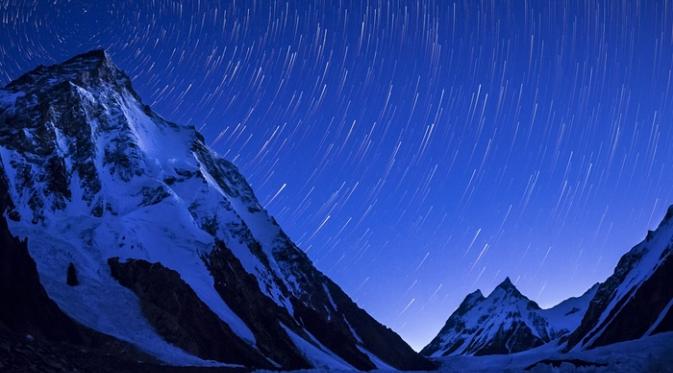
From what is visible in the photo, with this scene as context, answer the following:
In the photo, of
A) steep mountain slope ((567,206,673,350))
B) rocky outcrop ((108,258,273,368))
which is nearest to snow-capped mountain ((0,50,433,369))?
rocky outcrop ((108,258,273,368))

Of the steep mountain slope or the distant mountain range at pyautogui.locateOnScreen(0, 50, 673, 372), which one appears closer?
the distant mountain range at pyautogui.locateOnScreen(0, 50, 673, 372)

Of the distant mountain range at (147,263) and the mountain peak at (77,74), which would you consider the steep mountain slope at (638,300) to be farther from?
the mountain peak at (77,74)

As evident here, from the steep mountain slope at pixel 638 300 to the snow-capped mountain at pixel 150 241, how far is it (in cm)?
4743

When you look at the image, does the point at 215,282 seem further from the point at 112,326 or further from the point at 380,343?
the point at 380,343

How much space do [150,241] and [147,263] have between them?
11.2 meters

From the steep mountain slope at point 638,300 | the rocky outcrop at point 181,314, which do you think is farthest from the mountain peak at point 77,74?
the steep mountain slope at point 638,300

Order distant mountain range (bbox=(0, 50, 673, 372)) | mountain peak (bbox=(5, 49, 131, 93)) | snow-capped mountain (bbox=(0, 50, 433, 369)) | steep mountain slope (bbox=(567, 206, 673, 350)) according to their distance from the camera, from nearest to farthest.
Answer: distant mountain range (bbox=(0, 50, 673, 372)) → snow-capped mountain (bbox=(0, 50, 433, 369)) → steep mountain slope (bbox=(567, 206, 673, 350)) → mountain peak (bbox=(5, 49, 131, 93))

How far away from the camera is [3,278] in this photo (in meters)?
38.2

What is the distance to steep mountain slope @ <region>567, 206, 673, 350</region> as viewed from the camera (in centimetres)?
10362

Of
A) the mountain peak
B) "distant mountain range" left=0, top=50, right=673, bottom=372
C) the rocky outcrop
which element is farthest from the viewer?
the mountain peak

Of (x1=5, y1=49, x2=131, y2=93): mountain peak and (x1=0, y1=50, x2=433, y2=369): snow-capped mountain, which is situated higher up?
(x1=5, y1=49, x2=131, y2=93): mountain peak

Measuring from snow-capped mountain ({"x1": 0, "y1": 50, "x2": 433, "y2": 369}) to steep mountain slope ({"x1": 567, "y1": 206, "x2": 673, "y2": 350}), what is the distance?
47431 millimetres

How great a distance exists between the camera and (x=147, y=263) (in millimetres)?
72125

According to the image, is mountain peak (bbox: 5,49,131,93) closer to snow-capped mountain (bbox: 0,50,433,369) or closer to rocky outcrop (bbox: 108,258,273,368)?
snow-capped mountain (bbox: 0,50,433,369)
